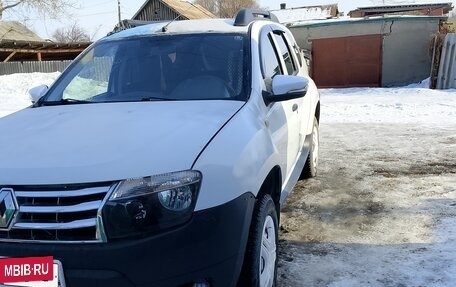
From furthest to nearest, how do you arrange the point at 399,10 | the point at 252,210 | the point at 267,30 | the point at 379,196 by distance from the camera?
the point at 399,10 → the point at 379,196 → the point at 267,30 → the point at 252,210

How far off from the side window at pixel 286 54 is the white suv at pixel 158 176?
100 cm

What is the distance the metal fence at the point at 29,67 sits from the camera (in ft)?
79.1

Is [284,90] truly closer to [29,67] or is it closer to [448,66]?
[448,66]

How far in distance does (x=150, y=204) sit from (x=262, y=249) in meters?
0.94

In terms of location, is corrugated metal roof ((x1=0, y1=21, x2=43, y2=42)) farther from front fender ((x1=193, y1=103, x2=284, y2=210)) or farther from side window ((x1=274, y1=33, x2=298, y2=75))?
front fender ((x1=193, y1=103, x2=284, y2=210))

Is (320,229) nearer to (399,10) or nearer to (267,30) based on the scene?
Answer: (267,30)

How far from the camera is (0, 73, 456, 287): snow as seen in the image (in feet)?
11.7

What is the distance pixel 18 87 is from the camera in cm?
2012

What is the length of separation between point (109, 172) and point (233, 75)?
5.28 feet

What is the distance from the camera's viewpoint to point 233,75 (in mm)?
3492

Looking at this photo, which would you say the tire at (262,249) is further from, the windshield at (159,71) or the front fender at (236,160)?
the windshield at (159,71)

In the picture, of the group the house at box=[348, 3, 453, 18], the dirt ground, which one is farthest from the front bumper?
the house at box=[348, 3, 453, 18]

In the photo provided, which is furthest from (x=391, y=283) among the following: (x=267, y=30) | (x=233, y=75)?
(x=267, y=30)

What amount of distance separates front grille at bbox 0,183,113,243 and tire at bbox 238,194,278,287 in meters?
0.86
